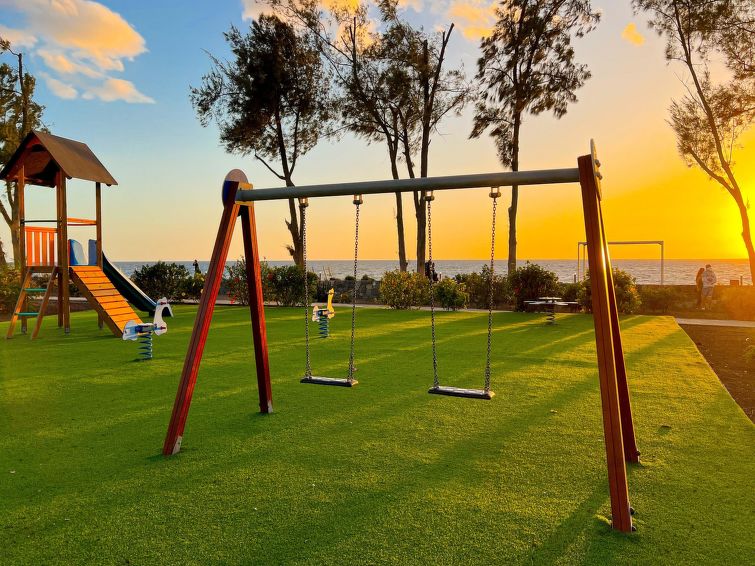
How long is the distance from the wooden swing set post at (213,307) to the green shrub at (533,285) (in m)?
12.5

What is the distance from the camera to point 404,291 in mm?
16953

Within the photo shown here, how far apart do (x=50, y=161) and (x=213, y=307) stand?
10917 mm

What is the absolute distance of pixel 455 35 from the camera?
22.4m

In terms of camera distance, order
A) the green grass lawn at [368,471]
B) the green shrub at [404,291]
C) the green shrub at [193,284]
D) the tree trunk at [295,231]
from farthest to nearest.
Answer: the tree trunk at [295,231] < the green shrub at [193,284] < the green shrub at [404,291] < the green grass lawn at [368,471]

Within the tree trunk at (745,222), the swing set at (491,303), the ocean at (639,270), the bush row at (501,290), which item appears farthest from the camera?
the ocean at (639,270)

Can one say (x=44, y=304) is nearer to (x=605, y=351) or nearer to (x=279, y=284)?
(x=279, y=284)

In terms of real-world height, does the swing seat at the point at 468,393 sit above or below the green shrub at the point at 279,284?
below

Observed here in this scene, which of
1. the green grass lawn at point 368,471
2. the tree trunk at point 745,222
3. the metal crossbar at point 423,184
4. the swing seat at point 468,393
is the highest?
the tree trunk at point 745,222

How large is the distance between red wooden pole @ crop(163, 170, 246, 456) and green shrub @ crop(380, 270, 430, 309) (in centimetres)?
1268

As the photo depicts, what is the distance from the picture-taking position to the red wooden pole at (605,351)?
2.86 meters

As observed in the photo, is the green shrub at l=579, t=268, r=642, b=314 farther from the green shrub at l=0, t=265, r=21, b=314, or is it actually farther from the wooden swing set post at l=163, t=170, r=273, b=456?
the green shrub at l=0, t=265, r=21, b=314

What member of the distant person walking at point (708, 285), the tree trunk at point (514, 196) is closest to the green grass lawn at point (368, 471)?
the distant person walking at point (708, 285)

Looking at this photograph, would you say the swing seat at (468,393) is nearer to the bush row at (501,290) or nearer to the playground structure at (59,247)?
the playground structure at (59,247)

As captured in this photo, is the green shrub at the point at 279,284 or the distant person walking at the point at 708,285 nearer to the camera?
the distant person walking at the point at 708,285
